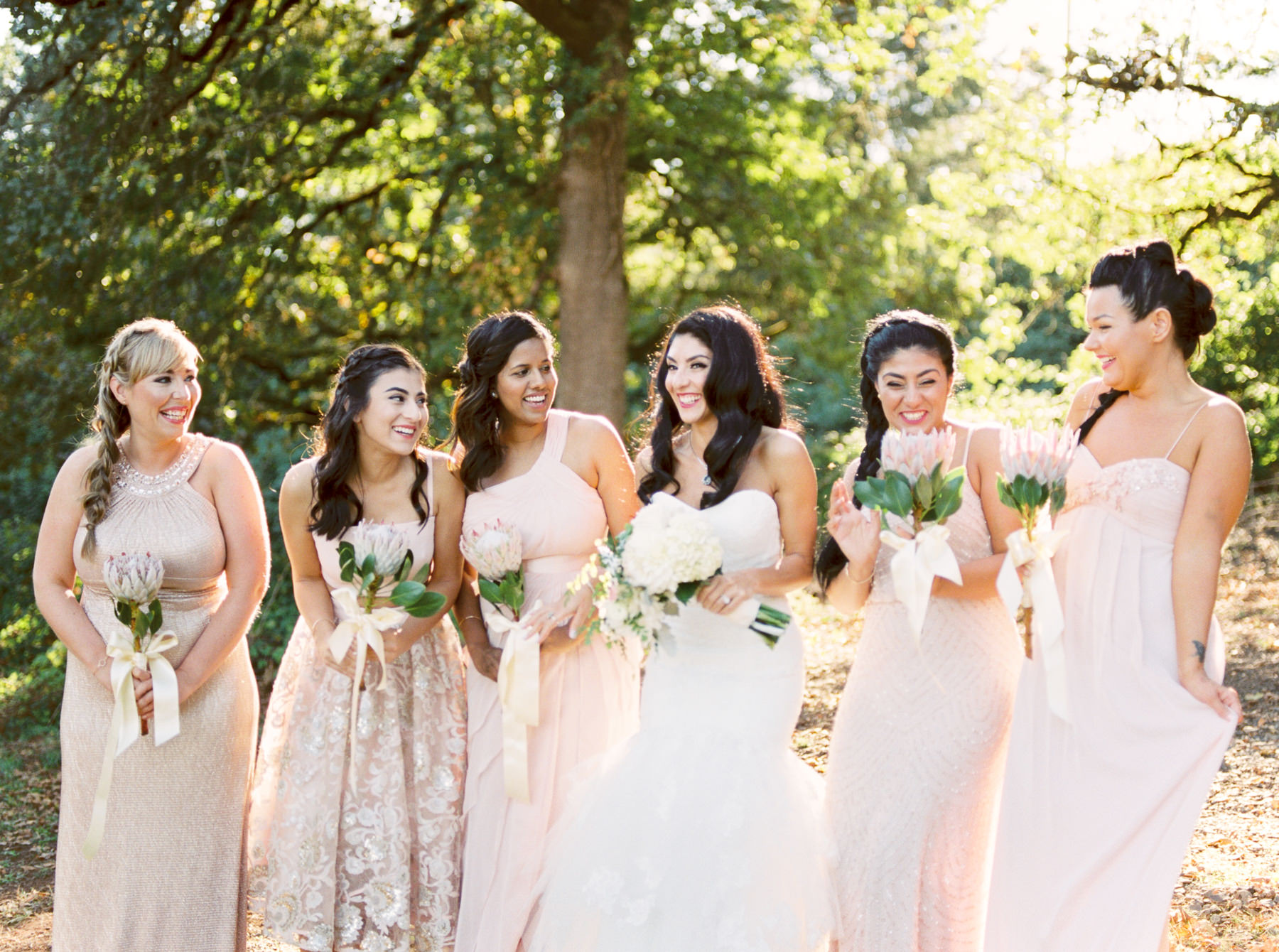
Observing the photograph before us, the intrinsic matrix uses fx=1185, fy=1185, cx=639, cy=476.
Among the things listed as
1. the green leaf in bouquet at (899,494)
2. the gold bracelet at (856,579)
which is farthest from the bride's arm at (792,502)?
the green leaf in bouquet at (899,494)

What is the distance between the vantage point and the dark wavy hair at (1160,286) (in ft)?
12.2

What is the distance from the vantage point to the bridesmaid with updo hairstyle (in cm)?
360

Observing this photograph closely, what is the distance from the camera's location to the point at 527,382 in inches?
172

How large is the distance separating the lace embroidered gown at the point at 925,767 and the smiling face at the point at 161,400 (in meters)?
2.53

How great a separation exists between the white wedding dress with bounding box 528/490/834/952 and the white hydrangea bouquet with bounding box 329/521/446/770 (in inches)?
31.9

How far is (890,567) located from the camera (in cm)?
388

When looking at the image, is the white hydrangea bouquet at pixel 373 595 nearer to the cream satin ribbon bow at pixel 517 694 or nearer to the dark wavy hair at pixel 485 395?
the cream satin ribbon bow at pixel 517 694

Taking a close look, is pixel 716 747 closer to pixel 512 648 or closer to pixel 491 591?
pixel 512 648

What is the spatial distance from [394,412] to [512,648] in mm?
955

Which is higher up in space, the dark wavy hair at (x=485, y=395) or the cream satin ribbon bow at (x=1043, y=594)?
the dark wavy hair at (x=485, y=395)

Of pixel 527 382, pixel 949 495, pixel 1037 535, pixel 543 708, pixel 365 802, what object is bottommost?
pixel 365 802

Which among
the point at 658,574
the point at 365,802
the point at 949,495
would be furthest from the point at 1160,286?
the point at 365,802

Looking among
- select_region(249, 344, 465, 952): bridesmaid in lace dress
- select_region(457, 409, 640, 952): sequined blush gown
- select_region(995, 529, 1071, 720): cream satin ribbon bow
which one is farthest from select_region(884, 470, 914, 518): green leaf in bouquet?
select_region(249, 344, 465, 952): bridesmaid in lace dress

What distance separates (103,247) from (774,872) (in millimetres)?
7812
